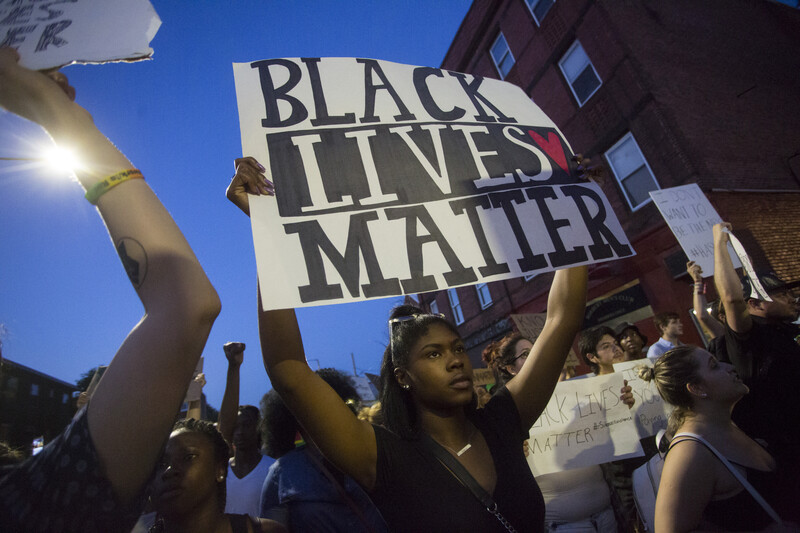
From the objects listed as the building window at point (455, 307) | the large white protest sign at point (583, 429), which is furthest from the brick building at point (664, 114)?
the large white protest sign at point (583, 429)

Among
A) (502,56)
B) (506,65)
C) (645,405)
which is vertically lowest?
(645,405)

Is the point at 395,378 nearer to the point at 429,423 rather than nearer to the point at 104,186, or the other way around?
the point at 429,423

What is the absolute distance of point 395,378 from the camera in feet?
6.14

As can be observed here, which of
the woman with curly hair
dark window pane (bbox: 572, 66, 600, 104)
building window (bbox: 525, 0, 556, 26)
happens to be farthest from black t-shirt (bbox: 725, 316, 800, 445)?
building window (bbox: 525, 0, 556, 26)

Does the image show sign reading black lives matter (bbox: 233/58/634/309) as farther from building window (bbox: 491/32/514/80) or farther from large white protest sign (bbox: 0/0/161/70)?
building window (bbox: 491/32/514/80)

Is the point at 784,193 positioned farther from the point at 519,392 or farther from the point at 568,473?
the point at 519,392

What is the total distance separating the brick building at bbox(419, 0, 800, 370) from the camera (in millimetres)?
9109

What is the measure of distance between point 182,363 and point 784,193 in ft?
44.3

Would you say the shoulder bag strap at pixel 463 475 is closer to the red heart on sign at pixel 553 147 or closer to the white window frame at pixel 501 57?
the red heart on sign at pixel 553 147

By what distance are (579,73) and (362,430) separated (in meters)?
12.8

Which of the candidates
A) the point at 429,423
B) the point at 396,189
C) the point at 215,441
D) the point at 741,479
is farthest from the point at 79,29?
the point at 741,479

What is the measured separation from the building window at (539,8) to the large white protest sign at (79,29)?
45.3ft

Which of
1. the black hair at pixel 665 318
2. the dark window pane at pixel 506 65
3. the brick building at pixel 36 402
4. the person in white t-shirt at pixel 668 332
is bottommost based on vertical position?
the person in white t-shirt at pixel 668 332

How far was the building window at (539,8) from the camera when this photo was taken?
12.2m
